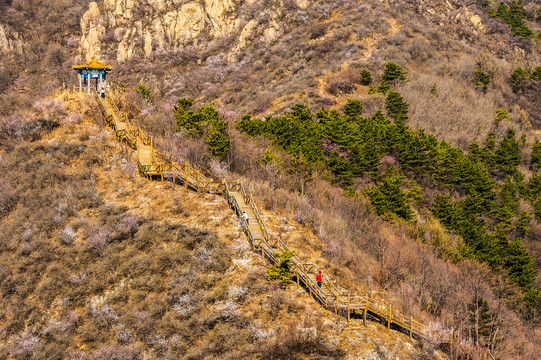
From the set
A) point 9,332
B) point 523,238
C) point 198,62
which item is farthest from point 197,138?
point 198,62

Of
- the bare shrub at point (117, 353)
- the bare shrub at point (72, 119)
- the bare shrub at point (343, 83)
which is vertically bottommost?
the bare shrub at point (117, 353)

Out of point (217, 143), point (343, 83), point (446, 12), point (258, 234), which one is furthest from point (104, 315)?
point (446, 12)

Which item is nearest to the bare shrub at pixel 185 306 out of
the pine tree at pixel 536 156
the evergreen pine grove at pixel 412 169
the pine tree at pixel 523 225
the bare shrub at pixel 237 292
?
the bare shrub at pixel 237 292

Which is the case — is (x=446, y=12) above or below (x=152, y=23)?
above

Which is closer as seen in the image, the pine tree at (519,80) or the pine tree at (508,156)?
the pine tree at (508,156)

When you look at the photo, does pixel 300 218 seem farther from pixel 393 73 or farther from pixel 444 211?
pixel 393 73

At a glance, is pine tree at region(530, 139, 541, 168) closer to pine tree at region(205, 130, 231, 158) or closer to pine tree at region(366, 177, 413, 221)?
pine tree at region(366, 177, 413, 221)

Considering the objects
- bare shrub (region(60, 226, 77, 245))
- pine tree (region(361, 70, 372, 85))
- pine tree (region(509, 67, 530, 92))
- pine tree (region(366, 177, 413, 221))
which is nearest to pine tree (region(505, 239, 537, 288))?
pine tree (region(366, 177, 413, 221))

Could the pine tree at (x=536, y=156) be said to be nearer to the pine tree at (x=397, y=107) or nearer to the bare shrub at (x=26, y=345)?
the pine tree at (x=397, y=107)

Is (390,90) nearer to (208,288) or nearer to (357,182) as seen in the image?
(357,182)
